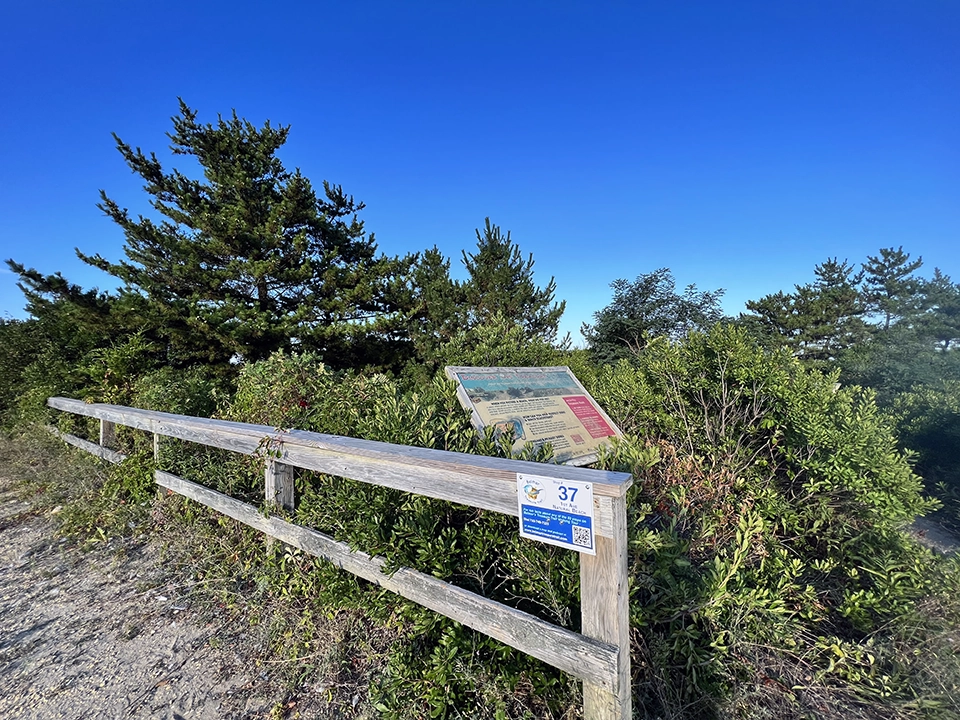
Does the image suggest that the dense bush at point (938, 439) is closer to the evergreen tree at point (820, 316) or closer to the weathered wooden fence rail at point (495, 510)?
the weathered wooden fence rail at point (495, 510)

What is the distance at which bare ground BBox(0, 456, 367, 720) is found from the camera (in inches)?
85.0

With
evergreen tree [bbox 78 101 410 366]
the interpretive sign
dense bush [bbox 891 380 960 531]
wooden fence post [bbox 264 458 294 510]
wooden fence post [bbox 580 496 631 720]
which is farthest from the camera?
evergreen tree [bbox 78 101 410 366]

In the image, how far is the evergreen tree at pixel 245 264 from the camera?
12.2m

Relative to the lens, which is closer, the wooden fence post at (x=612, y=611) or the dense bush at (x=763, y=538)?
the wooden fence post at (x=612, y=611)

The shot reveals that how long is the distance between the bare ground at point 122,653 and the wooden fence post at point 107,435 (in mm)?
2032

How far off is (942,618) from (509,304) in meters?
14.1

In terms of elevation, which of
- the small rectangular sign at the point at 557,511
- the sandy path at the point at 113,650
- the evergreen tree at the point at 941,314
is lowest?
the sandy path at the point at 113,650

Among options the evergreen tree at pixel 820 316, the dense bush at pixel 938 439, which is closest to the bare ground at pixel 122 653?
the dense bush at pixel 938 439

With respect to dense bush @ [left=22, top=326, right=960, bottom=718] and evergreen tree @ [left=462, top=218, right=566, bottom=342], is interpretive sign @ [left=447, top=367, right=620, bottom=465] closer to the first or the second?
dense bush @ [left=22, top=326, right=960, bottom=718]

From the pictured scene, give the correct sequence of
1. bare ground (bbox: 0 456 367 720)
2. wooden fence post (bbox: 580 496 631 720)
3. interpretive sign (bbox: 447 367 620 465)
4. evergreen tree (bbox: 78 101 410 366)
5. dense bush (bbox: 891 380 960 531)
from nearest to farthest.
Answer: wooden fence post (bbox: 580 496 631 720) → bare ground (bbox: 0 456 367 720) → interpretive sign (bbox: 447 367 620 465) → dense bush (bbox: 891 380 960 531) → evergreen tree (bbox: 78 101 410 366)

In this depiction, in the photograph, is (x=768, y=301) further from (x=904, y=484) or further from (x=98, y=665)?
(x=98, y=665)

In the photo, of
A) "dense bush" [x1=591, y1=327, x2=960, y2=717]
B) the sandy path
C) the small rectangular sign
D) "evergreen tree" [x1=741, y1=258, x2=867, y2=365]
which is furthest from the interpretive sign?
"evergreen tree" [x1=741, y1=258, x2=867, y2=365]

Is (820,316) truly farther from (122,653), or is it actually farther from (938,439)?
(122,653)

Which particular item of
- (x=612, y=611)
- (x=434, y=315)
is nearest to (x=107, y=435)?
(x=612, y=611)
